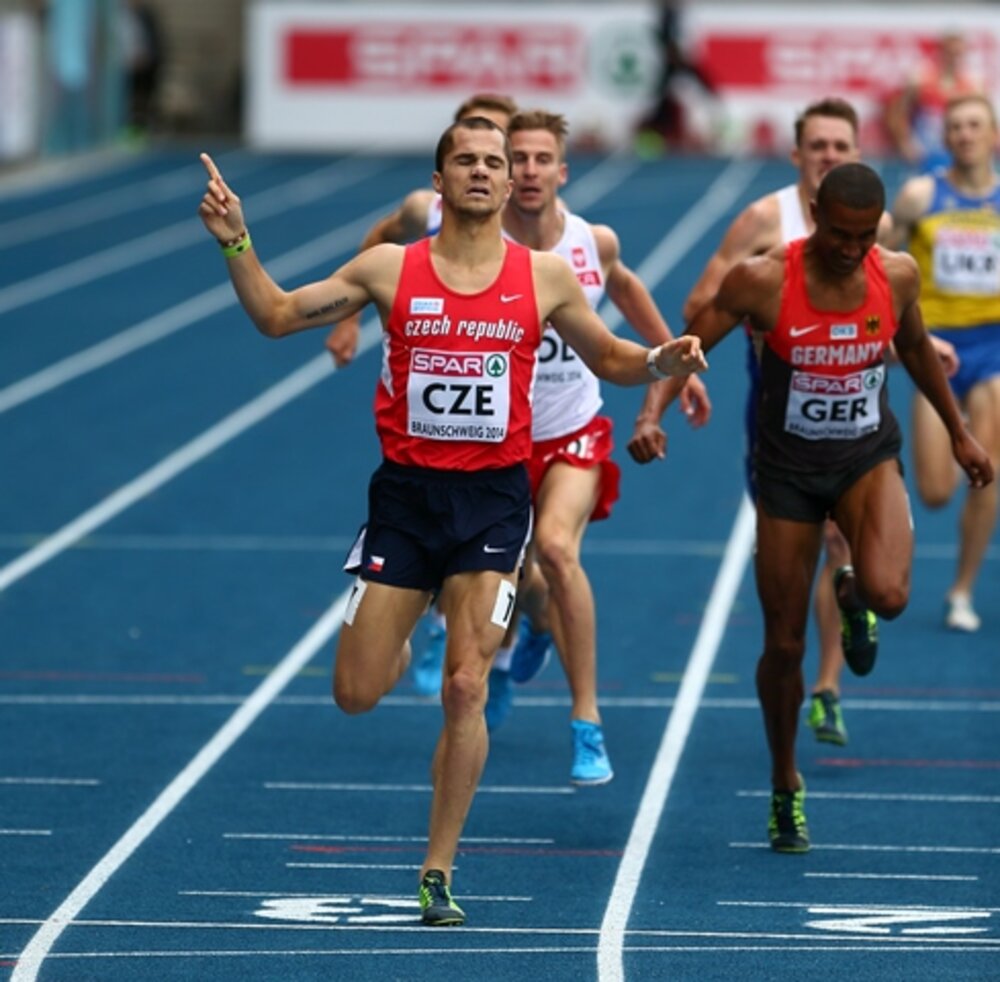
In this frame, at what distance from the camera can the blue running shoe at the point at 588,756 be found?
8461mm

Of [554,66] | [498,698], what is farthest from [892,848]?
[554,66]

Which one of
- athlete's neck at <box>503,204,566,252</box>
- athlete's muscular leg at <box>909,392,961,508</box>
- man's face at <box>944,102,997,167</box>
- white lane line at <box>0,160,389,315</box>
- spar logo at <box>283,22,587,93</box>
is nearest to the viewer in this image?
athlete's neck at <box>503,204,566,252</box>

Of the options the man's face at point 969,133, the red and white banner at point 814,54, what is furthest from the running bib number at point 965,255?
the red and white banner at point 814,54

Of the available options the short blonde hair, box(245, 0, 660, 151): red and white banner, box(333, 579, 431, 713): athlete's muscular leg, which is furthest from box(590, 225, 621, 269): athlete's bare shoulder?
box(245, 0, 660, 151): red and white banner

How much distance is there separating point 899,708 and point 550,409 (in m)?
2.07

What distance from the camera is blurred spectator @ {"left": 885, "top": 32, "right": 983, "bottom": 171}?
18531 mm

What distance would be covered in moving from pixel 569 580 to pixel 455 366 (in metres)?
1.69

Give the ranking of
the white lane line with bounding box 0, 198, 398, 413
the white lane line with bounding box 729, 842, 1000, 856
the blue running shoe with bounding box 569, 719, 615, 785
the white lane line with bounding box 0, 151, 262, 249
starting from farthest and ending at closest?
the white lane line with bounding box 0, 151, 262, 249, the white lane line with bounding box 0, 198, 398, 413, the blue running shoe with bounding box 569, 719, 615, 785, the white lane line with bounding box 729, 842, 1000, 856

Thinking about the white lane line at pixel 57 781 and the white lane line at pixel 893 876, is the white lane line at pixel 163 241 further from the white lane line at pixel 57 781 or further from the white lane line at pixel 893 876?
the white lane line at pixel 893 876

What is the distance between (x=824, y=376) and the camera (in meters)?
7.80

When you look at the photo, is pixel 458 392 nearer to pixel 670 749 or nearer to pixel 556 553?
pixel 556 553

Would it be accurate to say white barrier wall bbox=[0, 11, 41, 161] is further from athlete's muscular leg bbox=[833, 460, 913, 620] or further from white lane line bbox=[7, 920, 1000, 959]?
white lane line bbox=[7, 920, 1000, 959]

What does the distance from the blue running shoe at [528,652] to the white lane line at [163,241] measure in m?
11.8

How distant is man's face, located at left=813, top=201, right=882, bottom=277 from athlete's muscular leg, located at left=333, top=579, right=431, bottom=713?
1.54m
